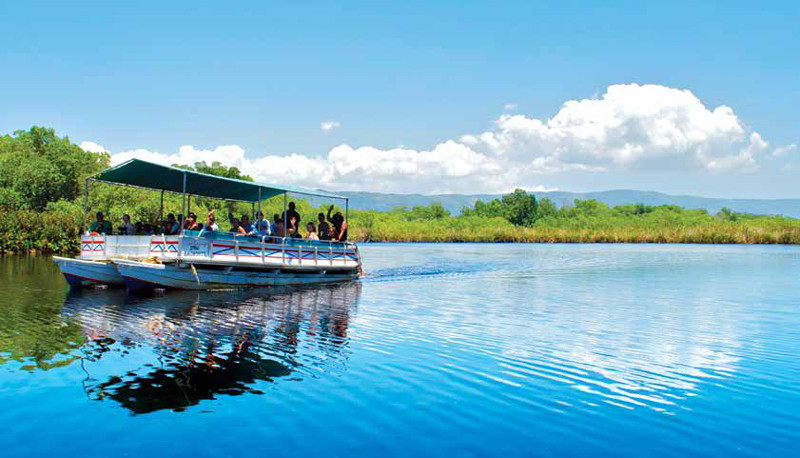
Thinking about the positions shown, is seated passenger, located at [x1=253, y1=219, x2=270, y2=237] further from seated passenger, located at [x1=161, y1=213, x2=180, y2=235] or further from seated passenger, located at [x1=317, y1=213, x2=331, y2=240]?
seated passenger, located at [x1=317, y1=213, x2=331, y2=240]

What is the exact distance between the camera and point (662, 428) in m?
7.88

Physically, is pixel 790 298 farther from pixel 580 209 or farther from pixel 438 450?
pixel 580 209

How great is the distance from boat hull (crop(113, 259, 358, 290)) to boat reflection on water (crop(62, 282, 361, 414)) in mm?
556

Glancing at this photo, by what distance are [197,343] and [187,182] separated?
1164 cm

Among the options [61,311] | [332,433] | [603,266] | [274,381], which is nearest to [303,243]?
[61,311]

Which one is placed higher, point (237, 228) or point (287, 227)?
point (287, 227)

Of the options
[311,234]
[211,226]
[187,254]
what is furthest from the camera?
[311,234]

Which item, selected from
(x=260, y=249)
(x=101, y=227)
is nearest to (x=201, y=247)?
(x=260, y=249)

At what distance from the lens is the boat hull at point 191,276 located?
66.7 ft

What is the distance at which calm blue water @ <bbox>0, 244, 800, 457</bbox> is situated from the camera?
737cm

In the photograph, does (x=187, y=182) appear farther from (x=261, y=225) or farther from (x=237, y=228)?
(x=261, y=225)

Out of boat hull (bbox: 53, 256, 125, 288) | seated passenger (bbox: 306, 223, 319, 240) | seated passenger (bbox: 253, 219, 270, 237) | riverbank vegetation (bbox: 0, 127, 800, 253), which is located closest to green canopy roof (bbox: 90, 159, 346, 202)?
seated passenger (bbox: 253, 219, 270, 237)

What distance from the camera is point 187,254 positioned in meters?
20.7

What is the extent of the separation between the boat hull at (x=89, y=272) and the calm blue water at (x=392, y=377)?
1564 mm
